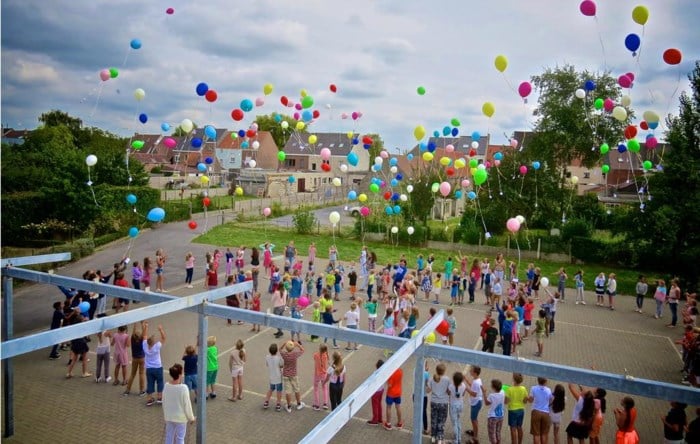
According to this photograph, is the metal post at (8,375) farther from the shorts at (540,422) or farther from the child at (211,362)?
the shorts at (540,422)

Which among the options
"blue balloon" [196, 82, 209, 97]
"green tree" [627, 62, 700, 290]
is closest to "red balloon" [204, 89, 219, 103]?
"blue balloon" [196, 82, 209, 97]

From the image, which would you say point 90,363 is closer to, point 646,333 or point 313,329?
point 313,329

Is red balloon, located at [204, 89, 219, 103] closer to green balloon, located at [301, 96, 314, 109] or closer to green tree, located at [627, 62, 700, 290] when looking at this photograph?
green balloon, located at [301, 96, 314, 109]

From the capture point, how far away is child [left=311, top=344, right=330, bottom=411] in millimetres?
Answer: 9008

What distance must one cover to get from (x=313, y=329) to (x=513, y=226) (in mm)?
10640

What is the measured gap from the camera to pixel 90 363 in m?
11.0

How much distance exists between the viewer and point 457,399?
7980mm

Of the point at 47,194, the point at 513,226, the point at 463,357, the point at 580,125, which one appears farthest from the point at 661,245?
the point at 47,194

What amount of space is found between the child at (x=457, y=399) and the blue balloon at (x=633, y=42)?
9.32 meters

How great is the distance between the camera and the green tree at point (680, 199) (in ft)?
61.0

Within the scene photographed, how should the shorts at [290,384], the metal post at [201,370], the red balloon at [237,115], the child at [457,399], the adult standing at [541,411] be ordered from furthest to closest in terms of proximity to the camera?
the red balloon at [237,115], the shorts at [290,384], the child at [457,399], the adult standing at [541,411], the metal post at [201,370]

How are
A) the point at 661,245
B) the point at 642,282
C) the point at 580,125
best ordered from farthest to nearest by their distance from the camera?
1. the point at 580,125
2. the point at 661,245
3. the point at 642,282

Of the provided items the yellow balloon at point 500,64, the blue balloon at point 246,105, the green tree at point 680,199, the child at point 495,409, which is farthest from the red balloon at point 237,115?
the green tree at point 680,199

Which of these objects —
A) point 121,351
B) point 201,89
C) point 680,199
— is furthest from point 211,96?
point 680,199
